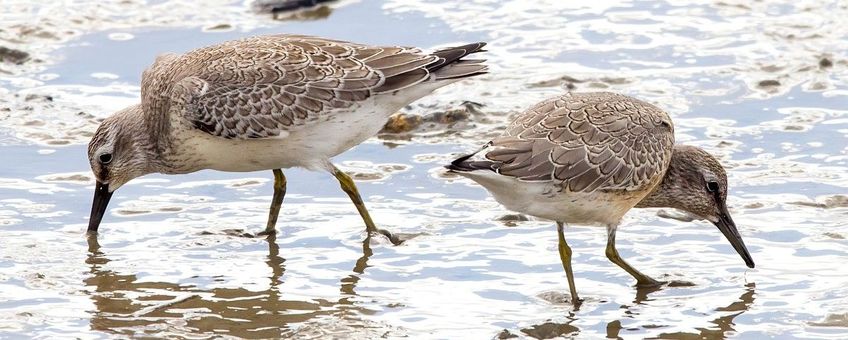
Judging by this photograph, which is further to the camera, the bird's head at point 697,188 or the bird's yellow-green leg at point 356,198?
the bird's yellow-green leg at point 356,198

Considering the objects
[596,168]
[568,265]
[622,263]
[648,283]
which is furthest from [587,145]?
[648,283]

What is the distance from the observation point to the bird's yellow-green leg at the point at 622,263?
8.76 metres

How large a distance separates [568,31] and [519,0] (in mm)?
894

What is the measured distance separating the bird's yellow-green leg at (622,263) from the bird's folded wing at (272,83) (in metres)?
1.62

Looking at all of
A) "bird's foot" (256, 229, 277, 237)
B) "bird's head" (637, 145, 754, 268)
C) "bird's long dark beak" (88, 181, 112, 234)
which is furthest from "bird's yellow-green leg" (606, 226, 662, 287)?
"bird's long dark beak" (88, 181, 112, 234)

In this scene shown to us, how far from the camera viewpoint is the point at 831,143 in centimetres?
1088

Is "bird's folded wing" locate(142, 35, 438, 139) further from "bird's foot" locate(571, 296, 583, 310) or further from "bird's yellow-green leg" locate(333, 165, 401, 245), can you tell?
"bird's foot" locate(571, 296, 583, 310)

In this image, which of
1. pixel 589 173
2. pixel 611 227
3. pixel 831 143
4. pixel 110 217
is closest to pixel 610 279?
pixel 611 227

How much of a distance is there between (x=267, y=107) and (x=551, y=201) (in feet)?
6.86

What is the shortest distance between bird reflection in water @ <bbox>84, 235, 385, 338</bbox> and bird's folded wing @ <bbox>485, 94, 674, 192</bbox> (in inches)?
47.3

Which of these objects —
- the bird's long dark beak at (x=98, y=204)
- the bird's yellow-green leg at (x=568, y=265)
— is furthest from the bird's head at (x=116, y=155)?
the bird's yellow-green leg at (x=568, y=265)

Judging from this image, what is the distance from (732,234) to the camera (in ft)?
29.8

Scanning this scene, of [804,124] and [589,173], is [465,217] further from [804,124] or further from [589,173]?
[804,124]

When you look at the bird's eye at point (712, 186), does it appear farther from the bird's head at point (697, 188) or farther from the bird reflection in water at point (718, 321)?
the bird reflection in water at point (718, 321)
